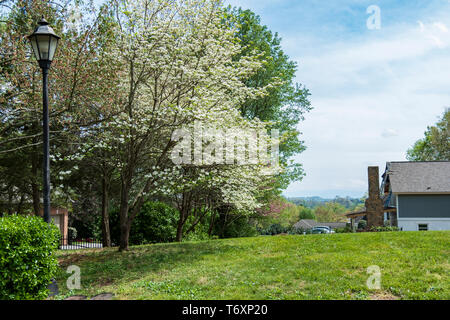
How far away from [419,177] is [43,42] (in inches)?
1112

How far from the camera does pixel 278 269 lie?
8.52 meters

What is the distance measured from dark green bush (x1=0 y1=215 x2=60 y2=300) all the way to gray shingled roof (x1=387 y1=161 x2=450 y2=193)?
26.1m

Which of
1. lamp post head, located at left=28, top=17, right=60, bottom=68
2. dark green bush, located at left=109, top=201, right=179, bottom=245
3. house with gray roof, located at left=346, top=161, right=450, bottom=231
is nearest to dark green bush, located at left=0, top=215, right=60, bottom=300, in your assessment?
lamp post head, located at left=28, top=17, right=60, bottom=68

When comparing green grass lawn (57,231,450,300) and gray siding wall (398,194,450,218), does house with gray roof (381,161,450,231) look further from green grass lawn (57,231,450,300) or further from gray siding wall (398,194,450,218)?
green grass lawn (57,231,450,300)

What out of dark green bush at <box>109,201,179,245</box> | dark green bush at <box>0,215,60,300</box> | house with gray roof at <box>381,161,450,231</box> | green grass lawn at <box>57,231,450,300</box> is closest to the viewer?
dark green bush at <box>0,215,60,300</box>

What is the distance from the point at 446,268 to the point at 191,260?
239 inches

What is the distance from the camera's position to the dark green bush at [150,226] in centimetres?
1777

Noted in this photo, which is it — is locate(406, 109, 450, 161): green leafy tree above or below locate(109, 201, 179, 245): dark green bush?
above

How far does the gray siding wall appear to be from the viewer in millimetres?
27672

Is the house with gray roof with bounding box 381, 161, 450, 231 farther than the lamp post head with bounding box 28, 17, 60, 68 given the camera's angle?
Yes

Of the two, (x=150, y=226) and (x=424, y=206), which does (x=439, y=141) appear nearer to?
(x=424, y=206)
